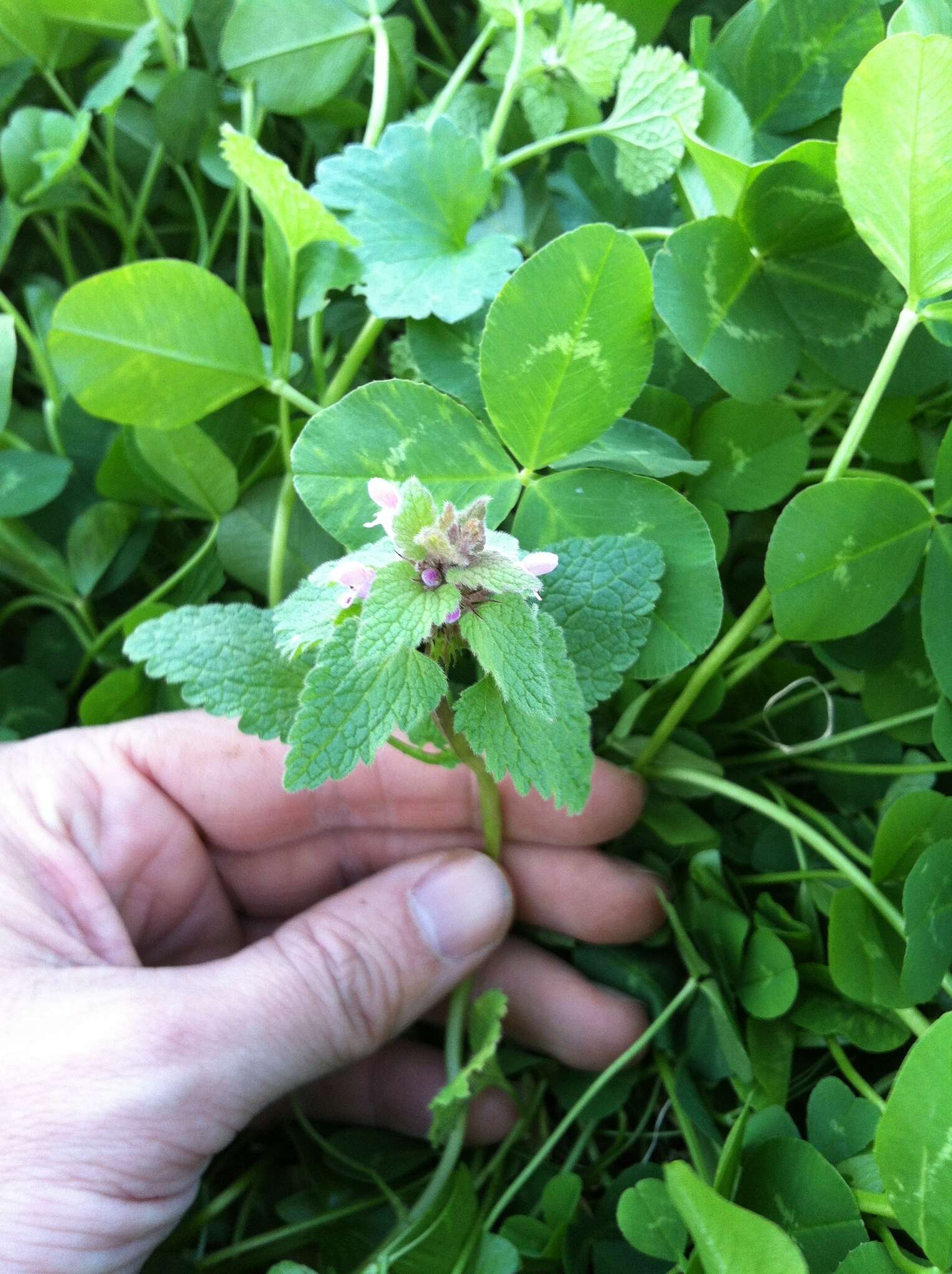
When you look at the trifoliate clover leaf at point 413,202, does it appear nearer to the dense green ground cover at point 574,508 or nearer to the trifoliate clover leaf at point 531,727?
the dense green ground cover at point 574,508

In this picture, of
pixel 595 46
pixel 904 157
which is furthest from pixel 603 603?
pixel 595 46

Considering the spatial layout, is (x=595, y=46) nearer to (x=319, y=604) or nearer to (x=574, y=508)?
(x=574, y=508)

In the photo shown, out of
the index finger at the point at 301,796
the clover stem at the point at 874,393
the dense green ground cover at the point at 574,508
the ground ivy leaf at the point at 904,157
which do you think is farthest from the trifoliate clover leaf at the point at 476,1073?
the ground ivy leaf at the point at 904,157

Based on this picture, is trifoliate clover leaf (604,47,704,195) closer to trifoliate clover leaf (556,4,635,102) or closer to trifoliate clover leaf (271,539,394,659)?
trifoliate clover leaf (556,4,635,102)

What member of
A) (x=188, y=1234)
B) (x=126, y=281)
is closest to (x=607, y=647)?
(x=126, y=281)

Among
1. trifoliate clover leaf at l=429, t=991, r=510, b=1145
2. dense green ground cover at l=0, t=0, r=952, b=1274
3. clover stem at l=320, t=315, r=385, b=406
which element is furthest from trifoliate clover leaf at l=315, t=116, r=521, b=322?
trifoliate clover leaf at l=429, t=991, r=510, b=1145

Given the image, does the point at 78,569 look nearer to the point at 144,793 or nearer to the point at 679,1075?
the point at 144,793
